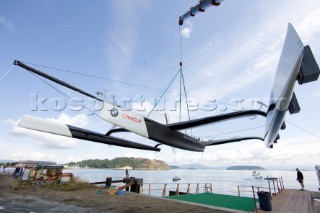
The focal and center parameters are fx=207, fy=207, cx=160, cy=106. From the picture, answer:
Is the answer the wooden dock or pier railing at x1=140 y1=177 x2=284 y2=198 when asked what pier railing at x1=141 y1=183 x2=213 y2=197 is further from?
the wooden dock

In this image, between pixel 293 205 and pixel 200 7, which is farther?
pixel 200 7

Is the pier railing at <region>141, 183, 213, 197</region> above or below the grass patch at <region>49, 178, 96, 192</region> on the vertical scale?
below

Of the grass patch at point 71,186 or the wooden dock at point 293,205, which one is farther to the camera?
the grass patch at point 71,186

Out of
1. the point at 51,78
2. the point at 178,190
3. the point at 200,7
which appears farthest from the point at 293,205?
the point at 200,7

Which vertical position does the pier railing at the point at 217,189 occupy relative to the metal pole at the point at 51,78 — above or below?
below

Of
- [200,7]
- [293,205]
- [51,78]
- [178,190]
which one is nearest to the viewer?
[51,78]

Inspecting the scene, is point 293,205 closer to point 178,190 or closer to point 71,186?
point 178,190

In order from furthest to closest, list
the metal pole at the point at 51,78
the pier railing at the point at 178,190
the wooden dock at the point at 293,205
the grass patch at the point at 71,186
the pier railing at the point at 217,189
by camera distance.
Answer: the pier railing at the point at 178,190
the pier railing at the point at 217,189
the grass patch at the point at 71,186
the wooden dock at the point at 293,205
the metal pole at the point at 51,78

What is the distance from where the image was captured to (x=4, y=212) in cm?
751

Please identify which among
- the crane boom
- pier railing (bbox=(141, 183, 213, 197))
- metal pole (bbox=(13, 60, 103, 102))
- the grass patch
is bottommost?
pier railing (bbox=(141, 183, 213, 197))

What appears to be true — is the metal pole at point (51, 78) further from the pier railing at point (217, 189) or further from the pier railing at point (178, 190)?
the pier railing at point (178, 190)

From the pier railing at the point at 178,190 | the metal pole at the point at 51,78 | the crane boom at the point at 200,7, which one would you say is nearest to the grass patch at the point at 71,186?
the pier railing at the point at 178,190

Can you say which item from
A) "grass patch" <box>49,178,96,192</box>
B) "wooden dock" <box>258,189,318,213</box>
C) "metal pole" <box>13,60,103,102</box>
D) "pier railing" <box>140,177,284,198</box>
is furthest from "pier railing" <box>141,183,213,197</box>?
"metal pole" <box>13,60,103,102</box>

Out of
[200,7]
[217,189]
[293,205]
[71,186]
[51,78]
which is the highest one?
[200,7]
